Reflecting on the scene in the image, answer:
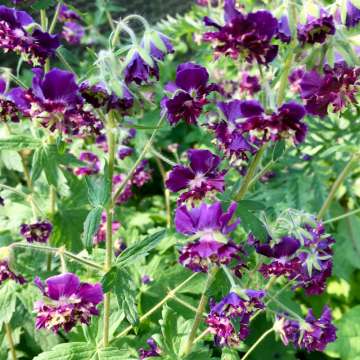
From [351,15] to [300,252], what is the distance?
30.7 inches

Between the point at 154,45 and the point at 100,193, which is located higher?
the point at 154,45

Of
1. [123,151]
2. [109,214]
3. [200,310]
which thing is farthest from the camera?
[123,151]

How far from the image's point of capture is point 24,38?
72.1 inches

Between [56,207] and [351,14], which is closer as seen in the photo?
[351,14]

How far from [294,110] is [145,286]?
1.63 meters

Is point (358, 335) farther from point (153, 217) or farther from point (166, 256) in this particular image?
point (153, 217)

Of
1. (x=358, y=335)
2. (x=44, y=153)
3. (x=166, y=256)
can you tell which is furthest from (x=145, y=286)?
(x=358, y=335)

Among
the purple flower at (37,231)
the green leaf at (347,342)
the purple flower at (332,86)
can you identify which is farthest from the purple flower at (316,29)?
the green leaf at (347,342)

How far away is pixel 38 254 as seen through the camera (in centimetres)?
294

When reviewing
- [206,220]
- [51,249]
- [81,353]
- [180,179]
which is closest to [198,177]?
[180,179]

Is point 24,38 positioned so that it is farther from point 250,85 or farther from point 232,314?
point 250,85

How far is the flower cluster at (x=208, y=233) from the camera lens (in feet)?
5.09

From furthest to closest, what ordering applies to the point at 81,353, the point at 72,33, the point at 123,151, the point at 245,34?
the point at 72,33 < the point at 123,151 < the point at 81,353 < the point at 245,34

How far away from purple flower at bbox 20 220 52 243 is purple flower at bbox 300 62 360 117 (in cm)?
145
